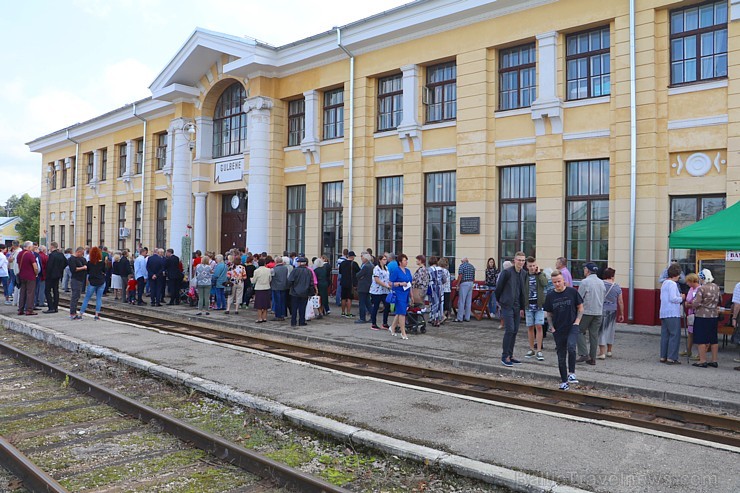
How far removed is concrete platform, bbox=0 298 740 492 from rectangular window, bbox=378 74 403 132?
28.8 ft

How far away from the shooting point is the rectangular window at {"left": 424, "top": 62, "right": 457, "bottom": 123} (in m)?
18.3

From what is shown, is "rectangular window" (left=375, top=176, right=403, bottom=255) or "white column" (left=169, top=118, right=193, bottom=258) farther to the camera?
"white column" (left=169, top=118, right=193, bottom=258)

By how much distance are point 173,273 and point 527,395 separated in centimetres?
1394

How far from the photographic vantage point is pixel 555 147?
15672 millimetres

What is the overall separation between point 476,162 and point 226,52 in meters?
11.4

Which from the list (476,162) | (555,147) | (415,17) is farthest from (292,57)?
(555,147)

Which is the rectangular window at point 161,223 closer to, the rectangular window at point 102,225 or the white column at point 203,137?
the white column at point 203,137

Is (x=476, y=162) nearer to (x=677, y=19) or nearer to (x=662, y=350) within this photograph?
(x=677, y=19)

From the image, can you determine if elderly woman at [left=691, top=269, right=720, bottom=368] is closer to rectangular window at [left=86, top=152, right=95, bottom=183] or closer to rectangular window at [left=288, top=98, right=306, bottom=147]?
rectangular window at [left=288, top=98, right=306, bottom=147]

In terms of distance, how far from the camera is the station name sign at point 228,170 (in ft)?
79.7

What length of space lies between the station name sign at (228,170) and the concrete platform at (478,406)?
11842 millimetres

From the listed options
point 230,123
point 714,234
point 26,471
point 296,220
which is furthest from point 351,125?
point 26,471

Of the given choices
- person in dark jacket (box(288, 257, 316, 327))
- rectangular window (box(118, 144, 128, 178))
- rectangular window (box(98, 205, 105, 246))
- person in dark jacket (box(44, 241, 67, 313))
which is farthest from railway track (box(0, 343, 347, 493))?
rectangular window (box(98, 205, 105, 246))

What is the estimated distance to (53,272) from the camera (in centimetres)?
1594
